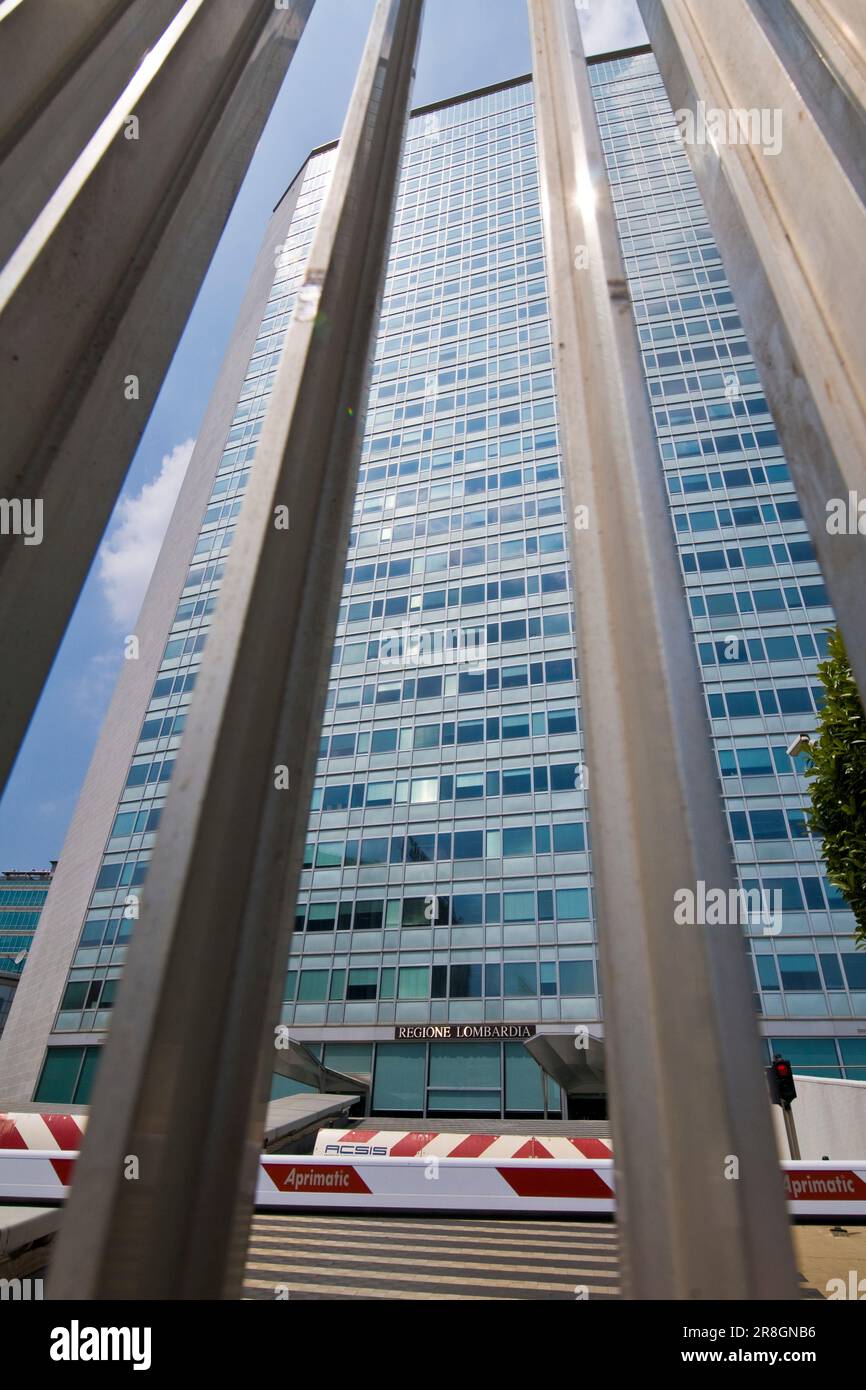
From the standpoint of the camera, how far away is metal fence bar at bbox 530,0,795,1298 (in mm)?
714

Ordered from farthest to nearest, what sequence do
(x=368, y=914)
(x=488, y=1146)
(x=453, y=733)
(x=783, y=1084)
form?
1. (x=453, y=733)
2. (x=368, y=914)
3. (x=783, y=1084)
4. (x=488, y=1146)

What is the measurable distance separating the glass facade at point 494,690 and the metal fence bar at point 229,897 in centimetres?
1946

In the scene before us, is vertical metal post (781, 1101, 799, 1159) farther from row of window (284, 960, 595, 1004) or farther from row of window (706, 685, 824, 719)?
row of window (706, 685, 824, 719)

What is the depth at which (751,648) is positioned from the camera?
24.8 m

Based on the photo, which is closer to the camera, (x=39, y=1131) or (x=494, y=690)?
(x=39, y=1131)

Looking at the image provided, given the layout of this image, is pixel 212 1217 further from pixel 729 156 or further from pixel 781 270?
pixel 729 156

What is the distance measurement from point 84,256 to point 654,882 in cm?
138

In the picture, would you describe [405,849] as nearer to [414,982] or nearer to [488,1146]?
[414,982]

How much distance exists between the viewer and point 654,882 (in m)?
0.88

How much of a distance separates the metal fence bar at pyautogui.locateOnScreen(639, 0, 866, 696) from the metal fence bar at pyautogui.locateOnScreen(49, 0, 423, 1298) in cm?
80

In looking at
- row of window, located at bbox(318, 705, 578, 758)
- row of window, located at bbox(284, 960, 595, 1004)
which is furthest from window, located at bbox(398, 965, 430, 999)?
row of window, located at bbox(318, 705, 578, 758)

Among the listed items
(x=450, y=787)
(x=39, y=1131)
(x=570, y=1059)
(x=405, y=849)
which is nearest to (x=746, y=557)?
(x=450, y=787)

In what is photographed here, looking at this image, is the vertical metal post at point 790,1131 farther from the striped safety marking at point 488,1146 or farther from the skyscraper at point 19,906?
the skyscraper at point 19,906
